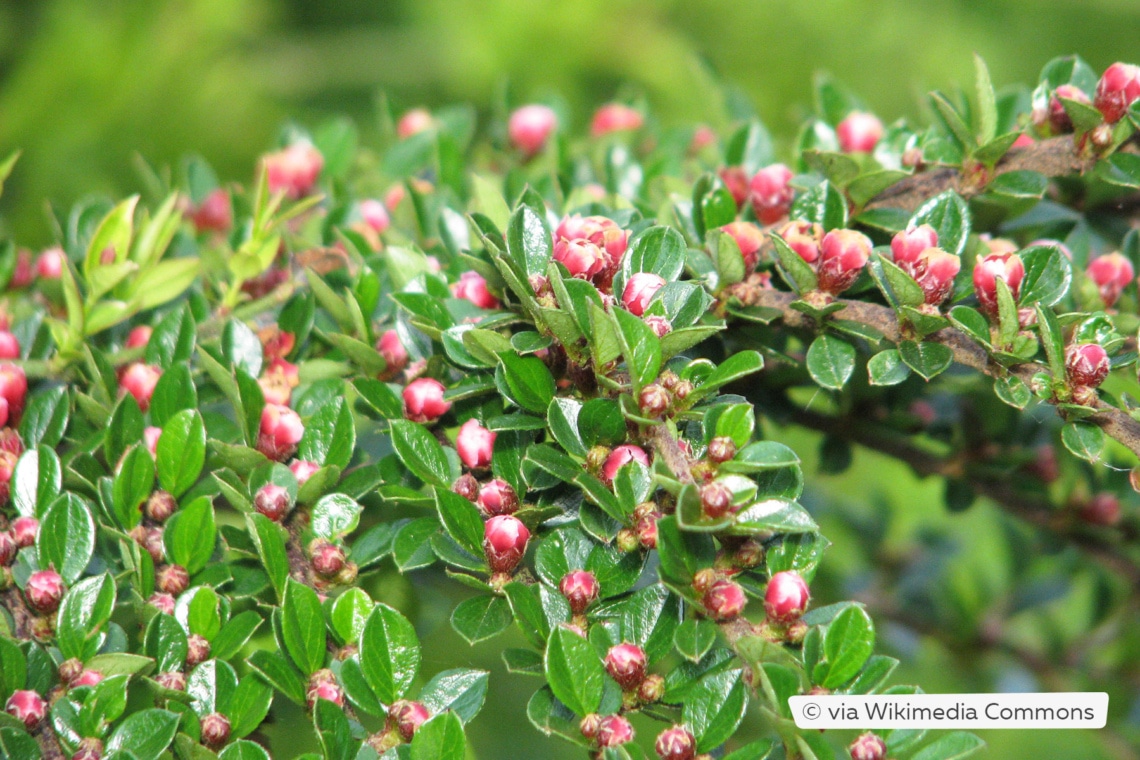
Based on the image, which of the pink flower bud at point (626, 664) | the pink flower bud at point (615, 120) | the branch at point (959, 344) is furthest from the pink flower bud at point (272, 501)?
the pink flower bud at point (615, 120)

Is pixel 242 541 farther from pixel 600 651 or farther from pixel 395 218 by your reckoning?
pixel 395 218

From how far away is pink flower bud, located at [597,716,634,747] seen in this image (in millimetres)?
540

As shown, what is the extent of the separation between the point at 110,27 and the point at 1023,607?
6.26 ft

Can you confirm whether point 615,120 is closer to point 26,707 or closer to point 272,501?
point 272,501

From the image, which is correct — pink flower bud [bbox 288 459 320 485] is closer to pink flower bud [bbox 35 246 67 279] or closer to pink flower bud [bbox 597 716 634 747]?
pink flower bud [bbox 597 716 634 747]

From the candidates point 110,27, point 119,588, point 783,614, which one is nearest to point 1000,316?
point 783,614

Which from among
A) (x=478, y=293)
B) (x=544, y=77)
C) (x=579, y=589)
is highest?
(x=478, y=293)

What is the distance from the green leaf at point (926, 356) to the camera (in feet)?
1.97

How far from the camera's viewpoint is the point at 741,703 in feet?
1.75

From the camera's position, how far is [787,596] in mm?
547

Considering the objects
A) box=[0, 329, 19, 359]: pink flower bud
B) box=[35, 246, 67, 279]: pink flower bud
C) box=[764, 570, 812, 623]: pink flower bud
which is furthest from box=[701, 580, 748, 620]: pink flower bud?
box=[35, 246, 67, 279]: pink flower bud

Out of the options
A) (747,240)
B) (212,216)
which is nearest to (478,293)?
(747,240)

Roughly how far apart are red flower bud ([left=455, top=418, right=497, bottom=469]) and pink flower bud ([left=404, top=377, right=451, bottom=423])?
35 mm

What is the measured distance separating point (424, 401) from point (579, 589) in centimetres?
18
